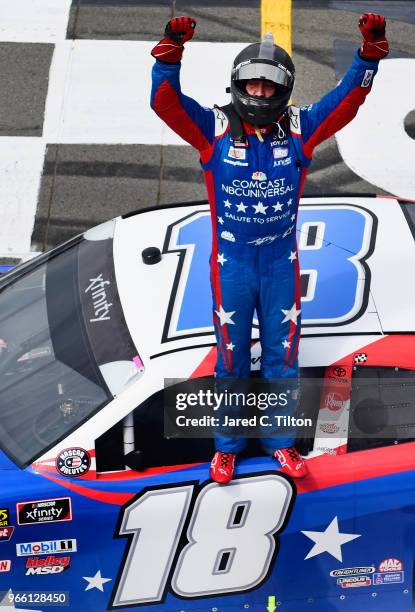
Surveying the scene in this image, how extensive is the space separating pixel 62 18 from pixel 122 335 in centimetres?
619

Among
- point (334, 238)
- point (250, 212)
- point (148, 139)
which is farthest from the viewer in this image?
point (148, 139)

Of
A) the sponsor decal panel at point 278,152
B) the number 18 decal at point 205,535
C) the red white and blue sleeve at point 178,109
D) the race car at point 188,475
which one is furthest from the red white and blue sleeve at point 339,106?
the number 18 decal at point 205,535

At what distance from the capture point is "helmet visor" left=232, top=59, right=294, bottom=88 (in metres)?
4.40

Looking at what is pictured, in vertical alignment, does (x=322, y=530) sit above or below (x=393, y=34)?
below

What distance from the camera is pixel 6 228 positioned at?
8.08 metres

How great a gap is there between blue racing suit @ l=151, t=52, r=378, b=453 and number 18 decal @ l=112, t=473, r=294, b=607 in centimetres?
22

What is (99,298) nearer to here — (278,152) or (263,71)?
(278,152)

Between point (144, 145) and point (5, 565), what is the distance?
480 centimetres

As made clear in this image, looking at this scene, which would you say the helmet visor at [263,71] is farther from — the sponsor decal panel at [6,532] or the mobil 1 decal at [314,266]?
the sponsor decal panel at [6,532]

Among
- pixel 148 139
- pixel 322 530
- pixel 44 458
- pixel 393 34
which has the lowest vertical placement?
pixel 322 530

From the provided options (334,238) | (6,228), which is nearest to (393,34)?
(6,228)

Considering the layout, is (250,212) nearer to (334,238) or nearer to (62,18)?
(334,238)

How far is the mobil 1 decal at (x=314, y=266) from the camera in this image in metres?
4.93

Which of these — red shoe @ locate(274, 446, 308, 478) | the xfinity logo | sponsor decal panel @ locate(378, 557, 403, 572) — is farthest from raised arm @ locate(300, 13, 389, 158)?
sponsor decal panel @ locate(378, 557, 403, 572)
